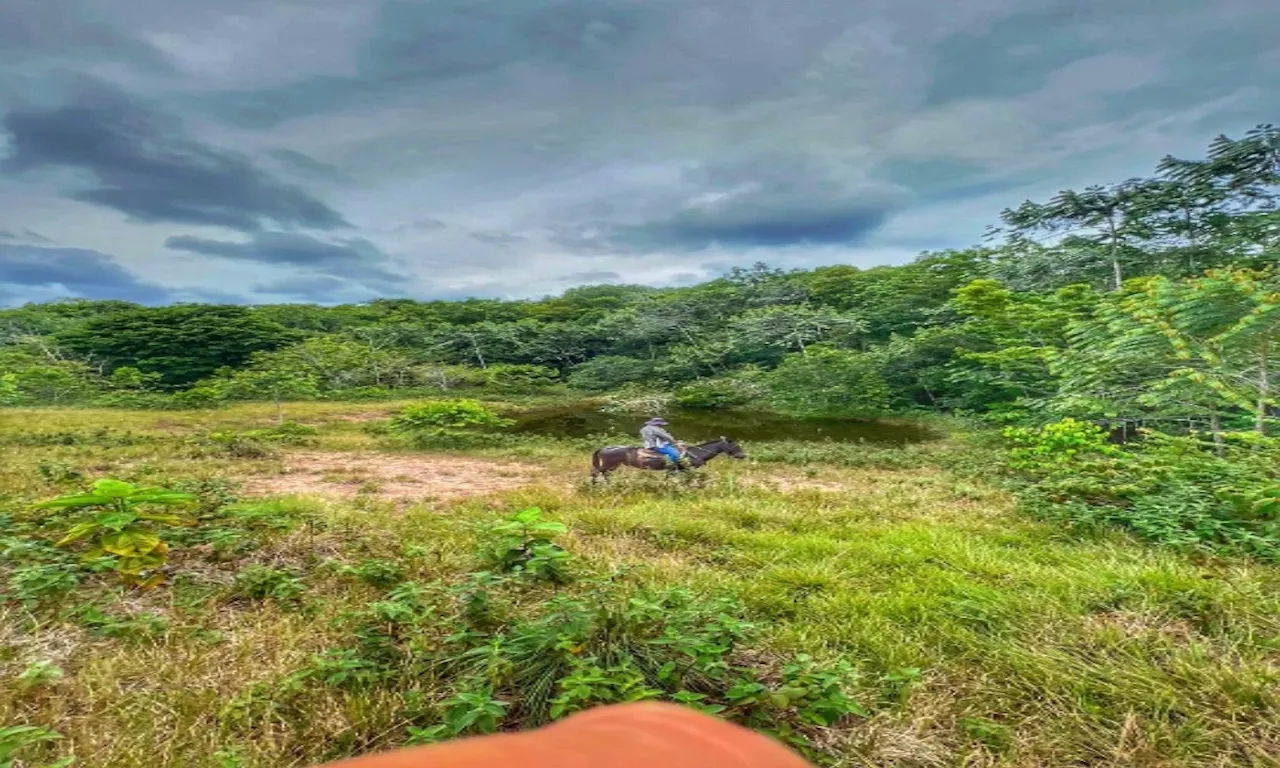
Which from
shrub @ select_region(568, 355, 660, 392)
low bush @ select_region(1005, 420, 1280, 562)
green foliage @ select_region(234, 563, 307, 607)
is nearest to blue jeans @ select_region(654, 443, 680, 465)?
low bush @ select_region(1005, 420, 1280, 562)

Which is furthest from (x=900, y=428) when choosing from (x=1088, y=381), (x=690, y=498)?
(x=690, y=498)

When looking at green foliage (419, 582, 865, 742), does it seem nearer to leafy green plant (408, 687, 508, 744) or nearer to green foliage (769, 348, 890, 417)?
leafy green plant (408, 687, 508, 744)

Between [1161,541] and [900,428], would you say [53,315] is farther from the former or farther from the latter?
[1161,541]

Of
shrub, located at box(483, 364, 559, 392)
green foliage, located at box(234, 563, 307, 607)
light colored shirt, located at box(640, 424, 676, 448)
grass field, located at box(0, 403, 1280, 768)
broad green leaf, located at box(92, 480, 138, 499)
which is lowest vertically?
grass field, located at box(0, 403, 1280, 768)

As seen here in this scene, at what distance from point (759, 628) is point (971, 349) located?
64.0 ft

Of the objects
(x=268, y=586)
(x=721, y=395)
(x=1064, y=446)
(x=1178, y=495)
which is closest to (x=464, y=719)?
(x=268, y=586)

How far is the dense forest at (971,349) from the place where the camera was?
642 centimetres

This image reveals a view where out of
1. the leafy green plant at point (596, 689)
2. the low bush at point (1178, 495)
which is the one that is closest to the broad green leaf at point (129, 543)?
the leafy green plant at point (596, 689)

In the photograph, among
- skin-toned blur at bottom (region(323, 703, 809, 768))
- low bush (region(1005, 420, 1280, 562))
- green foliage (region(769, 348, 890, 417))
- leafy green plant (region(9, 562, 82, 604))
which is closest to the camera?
→ skin-toned blur at bottom (region(323, 703, 809, 768))

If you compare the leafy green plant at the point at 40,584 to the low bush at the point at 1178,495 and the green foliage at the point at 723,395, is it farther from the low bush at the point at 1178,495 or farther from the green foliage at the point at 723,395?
the green foliage at the point at 723,395

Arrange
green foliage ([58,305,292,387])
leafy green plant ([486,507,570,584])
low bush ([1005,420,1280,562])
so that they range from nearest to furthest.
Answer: leafy green plant ([486,507,570,584]) < low bush ([1005,420,1280,562]) < green foliage ([58,305,292,387])

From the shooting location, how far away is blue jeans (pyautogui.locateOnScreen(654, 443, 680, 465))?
26.9 feet

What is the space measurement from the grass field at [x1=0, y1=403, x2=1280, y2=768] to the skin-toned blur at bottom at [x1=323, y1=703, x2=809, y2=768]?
1.73 meters

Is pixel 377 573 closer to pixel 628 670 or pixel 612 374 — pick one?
pixel 628 670
